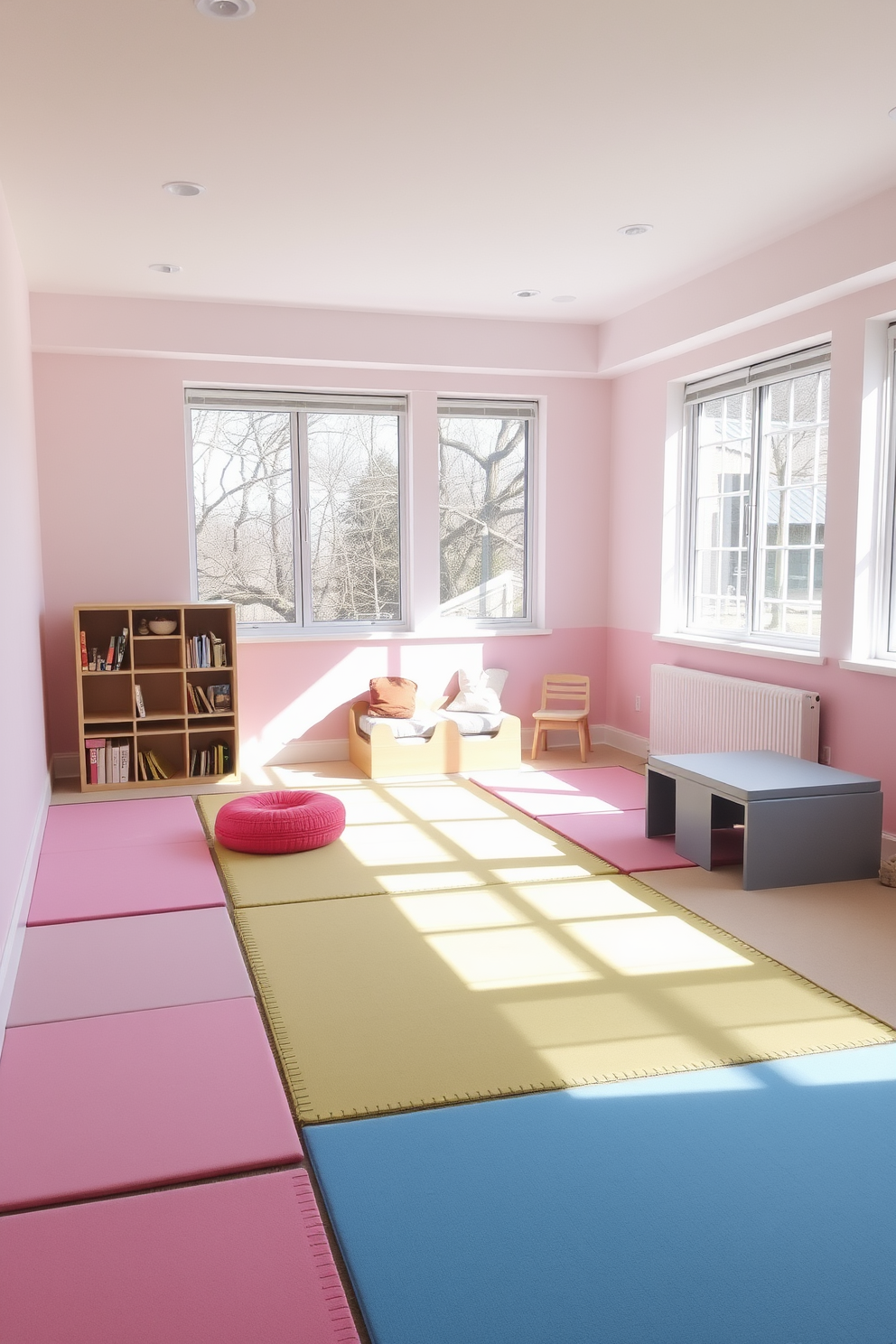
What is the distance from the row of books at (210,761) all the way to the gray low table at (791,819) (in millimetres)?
3070

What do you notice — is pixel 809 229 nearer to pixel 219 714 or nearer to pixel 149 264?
pixel 149 264

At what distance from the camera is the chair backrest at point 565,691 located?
738 cm

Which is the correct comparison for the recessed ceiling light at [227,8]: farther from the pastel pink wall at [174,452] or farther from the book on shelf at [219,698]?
the book on shelf at [219,698]

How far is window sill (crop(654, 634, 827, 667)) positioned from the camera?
533 cm

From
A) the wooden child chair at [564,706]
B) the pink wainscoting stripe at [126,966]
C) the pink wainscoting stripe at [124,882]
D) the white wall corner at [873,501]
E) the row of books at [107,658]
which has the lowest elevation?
the pink wainscoting stripe at [126,966]

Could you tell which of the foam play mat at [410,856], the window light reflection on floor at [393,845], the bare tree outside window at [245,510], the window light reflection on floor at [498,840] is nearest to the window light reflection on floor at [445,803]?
Answer: the foam play mat at [410,856]

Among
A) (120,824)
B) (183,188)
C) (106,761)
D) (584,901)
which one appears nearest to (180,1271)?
(584,901)

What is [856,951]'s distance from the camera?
3.64 metres

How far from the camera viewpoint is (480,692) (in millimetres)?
7023

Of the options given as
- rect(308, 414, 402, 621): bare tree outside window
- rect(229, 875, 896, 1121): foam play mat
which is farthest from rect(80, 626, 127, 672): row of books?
rect(229, 875, 896, 1121): foam play mat

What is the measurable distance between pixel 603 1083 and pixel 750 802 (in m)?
1.83

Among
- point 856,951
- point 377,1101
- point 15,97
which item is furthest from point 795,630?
point 15,97

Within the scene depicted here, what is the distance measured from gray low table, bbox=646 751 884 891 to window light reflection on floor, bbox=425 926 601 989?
108cm

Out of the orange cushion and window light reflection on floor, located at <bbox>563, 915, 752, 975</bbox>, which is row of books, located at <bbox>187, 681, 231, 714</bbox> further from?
window light reflection on floor, located at <bbox>563, 915, 752, 975</bbox>
